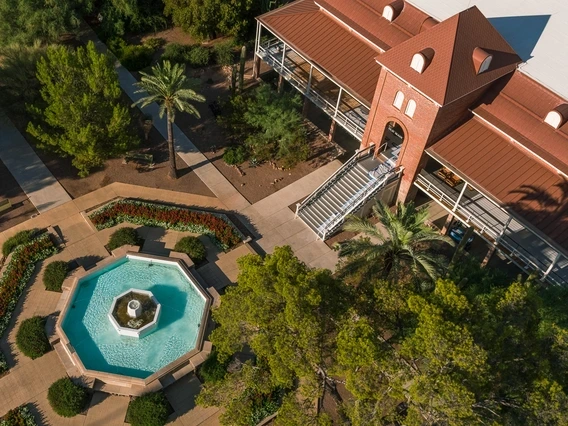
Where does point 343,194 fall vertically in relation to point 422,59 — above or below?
below

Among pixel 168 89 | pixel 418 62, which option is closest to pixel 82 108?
pixel 168 89

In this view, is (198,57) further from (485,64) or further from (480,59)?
(485,64)

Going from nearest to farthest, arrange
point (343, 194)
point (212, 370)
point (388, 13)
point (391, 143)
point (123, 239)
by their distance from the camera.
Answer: point (212, 370) < point (123, 239) < point (343, 194) < point (388, 13) < point (391, 143)

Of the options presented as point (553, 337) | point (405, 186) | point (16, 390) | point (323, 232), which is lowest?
point (16, 390)

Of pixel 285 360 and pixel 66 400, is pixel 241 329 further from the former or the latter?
pixel 66 400

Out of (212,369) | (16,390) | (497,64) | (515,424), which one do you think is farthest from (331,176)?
(16,390)
